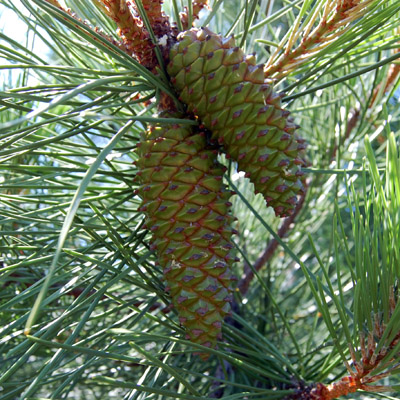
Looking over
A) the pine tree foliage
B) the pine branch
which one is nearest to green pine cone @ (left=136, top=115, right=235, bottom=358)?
the pine tree foliage

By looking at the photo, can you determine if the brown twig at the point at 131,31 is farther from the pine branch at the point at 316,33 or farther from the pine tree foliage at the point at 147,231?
the pine branch at the point at 316,33

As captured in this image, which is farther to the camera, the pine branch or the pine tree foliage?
the pine branch

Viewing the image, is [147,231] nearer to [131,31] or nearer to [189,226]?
[189,226]

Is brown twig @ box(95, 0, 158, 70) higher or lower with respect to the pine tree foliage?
higher

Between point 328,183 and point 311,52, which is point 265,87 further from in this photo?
point 328,183

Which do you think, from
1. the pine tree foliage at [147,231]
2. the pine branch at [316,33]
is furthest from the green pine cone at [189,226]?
the pine branch at [316,33]

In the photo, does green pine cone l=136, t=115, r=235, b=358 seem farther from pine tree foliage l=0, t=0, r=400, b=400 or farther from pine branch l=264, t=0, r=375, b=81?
pine branch l=264, t=0, r=375, b=81

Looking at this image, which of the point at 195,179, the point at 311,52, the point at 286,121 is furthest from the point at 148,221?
the point at 311,52
